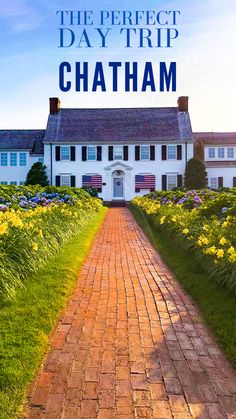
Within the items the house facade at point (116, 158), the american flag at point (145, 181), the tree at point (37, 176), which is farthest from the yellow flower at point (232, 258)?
the american flag at point (145, 181)

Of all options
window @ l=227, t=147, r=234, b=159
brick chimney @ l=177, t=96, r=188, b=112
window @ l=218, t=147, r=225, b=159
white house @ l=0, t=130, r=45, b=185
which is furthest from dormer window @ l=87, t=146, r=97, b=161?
window @ l=227, t=147, r=234, b=159

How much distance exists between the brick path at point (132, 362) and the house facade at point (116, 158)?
102ft

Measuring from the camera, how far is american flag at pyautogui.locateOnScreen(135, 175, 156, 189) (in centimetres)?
3666

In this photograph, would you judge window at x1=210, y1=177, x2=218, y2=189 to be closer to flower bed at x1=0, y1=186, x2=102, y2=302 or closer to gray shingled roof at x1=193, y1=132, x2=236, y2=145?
gray shingled roof at x1=193, y1=132, x2=236, y2=145

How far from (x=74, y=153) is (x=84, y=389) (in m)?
34.9

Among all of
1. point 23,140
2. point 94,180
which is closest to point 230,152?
point 94,180

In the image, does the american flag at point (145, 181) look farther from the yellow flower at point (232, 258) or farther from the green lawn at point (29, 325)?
the yellow flower at point (232, 258)

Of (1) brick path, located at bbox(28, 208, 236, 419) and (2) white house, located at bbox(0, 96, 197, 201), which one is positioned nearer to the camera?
(1) brick path, located at bbox(28, 208, 236, 419)

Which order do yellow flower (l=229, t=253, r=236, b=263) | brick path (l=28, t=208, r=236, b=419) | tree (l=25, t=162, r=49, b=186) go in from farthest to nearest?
tree (l=25, t=162, r=49, b=186)
yellow flower (l=229, t=253, r=236, b=263)
brick path (l=28, t=208, r=236, b=419)

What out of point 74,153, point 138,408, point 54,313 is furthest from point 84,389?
point 74,153

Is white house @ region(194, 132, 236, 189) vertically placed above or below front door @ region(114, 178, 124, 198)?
above

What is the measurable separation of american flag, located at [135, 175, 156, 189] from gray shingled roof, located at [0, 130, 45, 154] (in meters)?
9.73

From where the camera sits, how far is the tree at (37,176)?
35062 mm

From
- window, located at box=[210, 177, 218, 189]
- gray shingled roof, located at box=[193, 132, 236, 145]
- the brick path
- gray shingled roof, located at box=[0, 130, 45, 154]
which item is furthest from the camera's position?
gray shingled roof, located at box=[193, 132, 236, 145]
